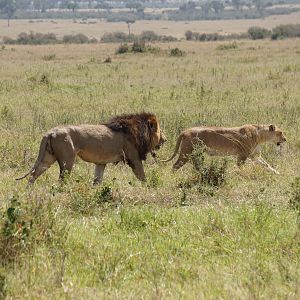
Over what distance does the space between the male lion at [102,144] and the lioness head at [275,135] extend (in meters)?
2.59

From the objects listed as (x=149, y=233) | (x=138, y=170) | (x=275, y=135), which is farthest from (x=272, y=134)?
(x=149, y=233)

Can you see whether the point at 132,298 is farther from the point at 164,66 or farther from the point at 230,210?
the point at 164,66

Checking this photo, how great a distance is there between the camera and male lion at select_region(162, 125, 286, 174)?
11.0 m

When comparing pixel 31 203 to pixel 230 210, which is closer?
pixel 31 203

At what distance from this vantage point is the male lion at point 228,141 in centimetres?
1101

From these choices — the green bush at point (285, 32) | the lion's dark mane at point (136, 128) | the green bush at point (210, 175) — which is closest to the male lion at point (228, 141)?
the lion's dark mane at point (136, 128)

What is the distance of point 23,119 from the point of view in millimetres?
16266

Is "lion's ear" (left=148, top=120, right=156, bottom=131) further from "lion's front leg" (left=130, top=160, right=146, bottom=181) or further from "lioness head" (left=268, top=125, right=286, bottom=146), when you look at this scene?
"lioness head" (left=268, top=125, right=286, bottom=146)

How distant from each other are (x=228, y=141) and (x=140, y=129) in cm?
211

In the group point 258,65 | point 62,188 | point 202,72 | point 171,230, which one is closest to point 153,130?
point 62,188

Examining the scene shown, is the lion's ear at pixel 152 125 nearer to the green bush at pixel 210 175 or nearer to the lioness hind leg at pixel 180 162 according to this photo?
the green bush at pixel 210 175

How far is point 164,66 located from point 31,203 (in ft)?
80.6

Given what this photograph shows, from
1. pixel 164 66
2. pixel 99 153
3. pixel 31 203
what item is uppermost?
pixel 31 203

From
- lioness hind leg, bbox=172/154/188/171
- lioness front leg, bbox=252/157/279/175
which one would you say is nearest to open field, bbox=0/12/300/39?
lioness front leg, bbox=252/157/279/175
